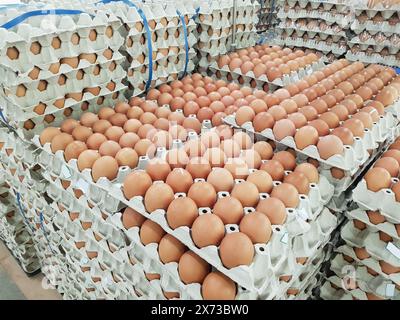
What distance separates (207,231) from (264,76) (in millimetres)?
1699

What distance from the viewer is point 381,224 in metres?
1.39

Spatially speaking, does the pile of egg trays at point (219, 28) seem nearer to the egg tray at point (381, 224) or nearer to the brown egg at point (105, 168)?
the brown egg at point (105, 168)

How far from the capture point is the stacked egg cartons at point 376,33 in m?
3.02

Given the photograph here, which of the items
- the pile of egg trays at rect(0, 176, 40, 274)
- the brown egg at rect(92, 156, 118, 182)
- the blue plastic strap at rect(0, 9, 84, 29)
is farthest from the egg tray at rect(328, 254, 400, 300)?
the pile of egg trays at rect(0, 176, 40, 274)

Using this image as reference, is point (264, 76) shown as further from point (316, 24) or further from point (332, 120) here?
point (316, 24)

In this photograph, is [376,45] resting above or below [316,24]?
below

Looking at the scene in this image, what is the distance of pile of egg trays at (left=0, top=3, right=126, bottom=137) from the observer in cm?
166

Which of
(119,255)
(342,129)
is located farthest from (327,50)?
(119,255)

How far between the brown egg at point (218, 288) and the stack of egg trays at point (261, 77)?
171 cm

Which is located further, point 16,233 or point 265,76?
point 16,233

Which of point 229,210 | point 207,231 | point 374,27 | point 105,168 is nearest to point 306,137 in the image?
point 229,210

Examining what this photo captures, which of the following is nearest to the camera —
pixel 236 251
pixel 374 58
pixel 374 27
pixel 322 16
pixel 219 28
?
pixel 236 251

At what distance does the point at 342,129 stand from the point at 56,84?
160cm

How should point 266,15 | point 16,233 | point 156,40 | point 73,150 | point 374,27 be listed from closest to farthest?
point 73,150 → point 156,40 → point 16,233 → point 374,27 → point 266,15
